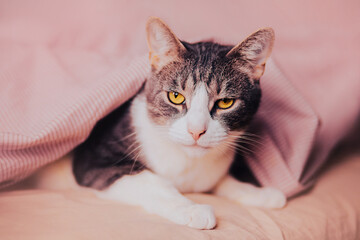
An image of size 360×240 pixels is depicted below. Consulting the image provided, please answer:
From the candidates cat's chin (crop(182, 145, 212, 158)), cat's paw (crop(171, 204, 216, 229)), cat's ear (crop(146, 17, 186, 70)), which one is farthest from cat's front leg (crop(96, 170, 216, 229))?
cat's ear (crop(146, 17, 186, 70))

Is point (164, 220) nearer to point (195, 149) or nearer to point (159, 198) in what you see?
point (159, 198)

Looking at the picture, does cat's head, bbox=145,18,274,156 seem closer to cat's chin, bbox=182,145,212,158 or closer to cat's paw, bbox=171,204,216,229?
cat's chin, bbox=182,145,212,158

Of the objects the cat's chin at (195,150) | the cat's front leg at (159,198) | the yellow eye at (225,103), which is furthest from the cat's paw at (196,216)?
the yellow eye at (225,103)

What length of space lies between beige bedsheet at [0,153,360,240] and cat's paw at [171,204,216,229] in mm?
23

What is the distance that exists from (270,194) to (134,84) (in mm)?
637

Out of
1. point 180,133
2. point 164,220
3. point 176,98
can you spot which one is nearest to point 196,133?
point 180,133

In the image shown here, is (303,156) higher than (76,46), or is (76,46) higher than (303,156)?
(76,46)

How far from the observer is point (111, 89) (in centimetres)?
117

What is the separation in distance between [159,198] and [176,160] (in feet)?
0.60

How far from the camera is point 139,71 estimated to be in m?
1.23

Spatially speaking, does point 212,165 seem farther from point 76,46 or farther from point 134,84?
point 76,46

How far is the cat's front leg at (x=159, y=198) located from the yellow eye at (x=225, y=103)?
31 centimetres

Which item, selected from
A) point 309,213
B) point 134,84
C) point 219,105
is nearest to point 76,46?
point 134,84

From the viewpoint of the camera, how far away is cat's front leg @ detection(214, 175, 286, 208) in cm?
117
